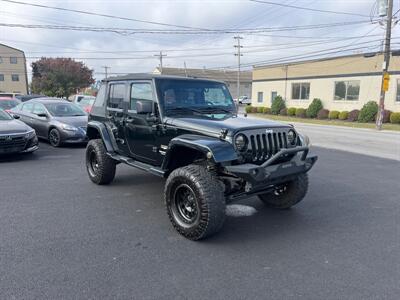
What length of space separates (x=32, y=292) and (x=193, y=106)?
3.07 meters

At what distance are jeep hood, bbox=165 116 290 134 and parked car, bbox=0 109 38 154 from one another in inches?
206

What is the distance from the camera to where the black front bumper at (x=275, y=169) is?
11.4ft

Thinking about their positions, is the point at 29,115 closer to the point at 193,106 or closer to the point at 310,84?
the point at 193,106

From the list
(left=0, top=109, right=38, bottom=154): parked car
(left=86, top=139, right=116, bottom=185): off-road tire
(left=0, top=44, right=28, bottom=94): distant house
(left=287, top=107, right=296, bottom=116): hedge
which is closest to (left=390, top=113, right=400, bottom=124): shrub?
(left=287, top=107, right=296, bottom=116): hedge

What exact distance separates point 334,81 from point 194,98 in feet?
82.8

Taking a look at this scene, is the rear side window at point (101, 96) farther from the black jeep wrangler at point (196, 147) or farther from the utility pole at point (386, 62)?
the utility pole at point (386, 62)

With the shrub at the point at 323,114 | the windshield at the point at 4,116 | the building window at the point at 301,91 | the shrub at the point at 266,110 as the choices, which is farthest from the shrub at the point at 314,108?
the windshield at the point at 4,116

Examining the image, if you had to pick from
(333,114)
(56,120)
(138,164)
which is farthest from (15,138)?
(333,114)

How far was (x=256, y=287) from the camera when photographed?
2.86 m

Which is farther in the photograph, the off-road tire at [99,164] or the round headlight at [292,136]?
the off-road tire at [99,164]

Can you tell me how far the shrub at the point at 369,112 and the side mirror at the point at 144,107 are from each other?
22.3m

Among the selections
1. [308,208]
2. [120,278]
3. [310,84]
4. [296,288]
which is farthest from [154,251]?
[310,84]

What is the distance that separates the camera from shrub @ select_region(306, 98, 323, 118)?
2744cm

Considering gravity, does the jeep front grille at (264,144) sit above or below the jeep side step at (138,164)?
above
